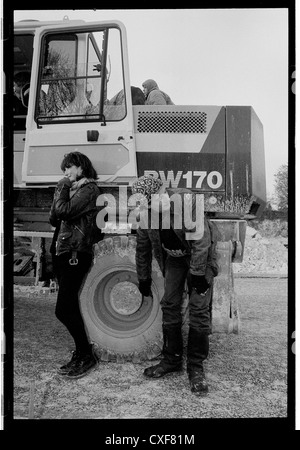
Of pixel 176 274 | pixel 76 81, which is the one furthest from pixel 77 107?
pixel 176 274

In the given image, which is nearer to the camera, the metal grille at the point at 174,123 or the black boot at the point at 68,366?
the black boot at the point at 68,366

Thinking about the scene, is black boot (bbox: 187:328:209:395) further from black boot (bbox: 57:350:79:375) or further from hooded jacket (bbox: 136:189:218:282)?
black boot (bbox: 57:350:79:375)

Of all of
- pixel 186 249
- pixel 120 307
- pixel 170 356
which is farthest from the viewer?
pixel 120 307

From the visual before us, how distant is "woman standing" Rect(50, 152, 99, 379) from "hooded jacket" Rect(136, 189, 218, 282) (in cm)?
45

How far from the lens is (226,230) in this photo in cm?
414

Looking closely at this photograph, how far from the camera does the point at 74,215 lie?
140 inches

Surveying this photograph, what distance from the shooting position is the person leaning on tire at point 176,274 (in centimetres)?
339

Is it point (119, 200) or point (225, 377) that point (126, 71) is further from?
point (225, 377)

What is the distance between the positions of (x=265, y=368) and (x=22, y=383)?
2.19 metres

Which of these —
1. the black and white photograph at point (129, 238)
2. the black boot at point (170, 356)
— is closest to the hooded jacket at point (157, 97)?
the black and white photograph at point (129, 238)

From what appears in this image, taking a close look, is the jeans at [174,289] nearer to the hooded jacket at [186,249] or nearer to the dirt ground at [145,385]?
the hooded jacket at [186,249]

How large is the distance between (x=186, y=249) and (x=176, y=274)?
29 cm

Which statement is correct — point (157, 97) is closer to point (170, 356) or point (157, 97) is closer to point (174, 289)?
point (174, 289)
